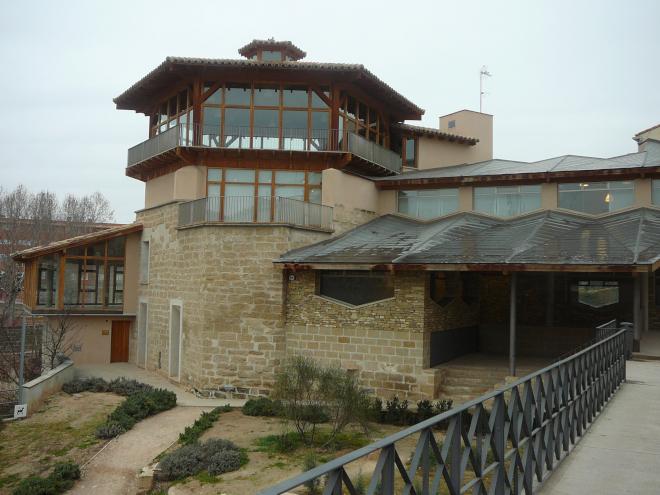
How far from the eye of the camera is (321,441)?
12.9 metres

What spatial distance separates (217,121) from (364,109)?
5.59m

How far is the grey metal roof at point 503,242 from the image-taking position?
563 inches

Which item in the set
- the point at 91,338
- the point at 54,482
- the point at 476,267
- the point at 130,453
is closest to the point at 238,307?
the point at 130,453

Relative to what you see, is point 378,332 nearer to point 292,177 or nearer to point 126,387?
point 292,177

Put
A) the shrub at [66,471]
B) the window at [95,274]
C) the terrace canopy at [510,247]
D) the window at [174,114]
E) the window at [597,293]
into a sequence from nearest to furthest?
the shrub at [66,471]
the terrace canopy at [510,247]
the window at [597,293]
the window at [174,114]
the window at [95,274]

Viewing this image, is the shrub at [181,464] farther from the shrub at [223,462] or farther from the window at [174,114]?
the window at [174,114]

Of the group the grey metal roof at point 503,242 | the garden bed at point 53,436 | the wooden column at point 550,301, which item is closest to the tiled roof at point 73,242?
the garden bed at point 53,436

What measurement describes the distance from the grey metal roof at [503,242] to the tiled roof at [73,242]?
815cm

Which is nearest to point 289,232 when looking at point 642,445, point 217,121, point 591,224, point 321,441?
point 217,121

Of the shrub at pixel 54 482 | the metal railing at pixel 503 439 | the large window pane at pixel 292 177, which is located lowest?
the shrub at pixel 54 482

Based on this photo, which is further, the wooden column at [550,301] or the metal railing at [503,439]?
the wooden column at [550,301]

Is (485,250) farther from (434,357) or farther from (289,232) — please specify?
(289,232)

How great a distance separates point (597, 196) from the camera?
18828mm

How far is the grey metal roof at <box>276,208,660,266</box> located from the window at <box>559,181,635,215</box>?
13.8 inches
